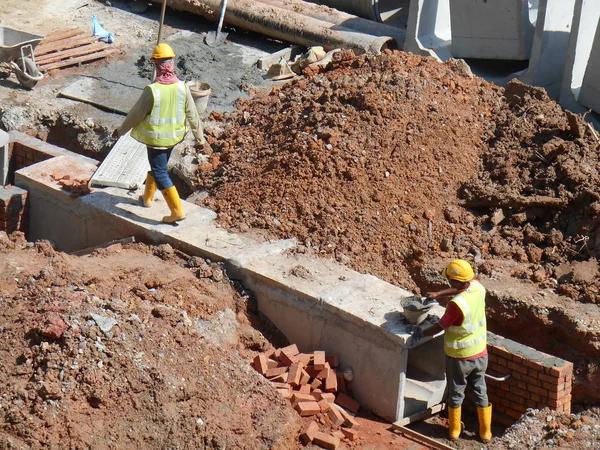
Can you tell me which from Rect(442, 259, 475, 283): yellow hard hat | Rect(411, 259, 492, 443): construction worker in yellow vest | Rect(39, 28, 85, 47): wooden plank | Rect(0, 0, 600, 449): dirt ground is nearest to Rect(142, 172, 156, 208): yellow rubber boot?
Rect(0, 0, 600, 449): dirt ground

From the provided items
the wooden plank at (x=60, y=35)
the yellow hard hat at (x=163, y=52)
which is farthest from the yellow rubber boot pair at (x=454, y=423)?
the wooden plank at (x=60, y=35)

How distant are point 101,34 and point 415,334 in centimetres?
789

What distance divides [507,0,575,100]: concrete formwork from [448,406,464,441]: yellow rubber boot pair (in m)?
5.54

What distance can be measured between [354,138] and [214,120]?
222cm

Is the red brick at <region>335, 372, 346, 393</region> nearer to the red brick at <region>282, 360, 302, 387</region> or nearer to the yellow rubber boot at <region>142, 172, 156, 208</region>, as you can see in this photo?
the red brick at <region>282, 360, 302, 387</region>

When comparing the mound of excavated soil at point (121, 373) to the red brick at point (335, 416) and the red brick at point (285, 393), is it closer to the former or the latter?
the red brick at point (285, 393)

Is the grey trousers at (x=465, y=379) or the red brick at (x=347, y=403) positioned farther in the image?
the red brick at (x=347, y=403)

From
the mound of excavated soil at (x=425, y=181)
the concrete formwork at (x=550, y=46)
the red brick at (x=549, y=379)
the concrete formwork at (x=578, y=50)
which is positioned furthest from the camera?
the concrete formwork at (x=550, y=46)

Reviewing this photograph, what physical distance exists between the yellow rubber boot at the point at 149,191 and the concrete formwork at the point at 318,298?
0.07m

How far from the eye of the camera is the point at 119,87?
11.7 m

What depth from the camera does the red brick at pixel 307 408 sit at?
694 centimetres

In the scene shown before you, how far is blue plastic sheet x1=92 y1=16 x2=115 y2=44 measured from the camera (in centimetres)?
1307

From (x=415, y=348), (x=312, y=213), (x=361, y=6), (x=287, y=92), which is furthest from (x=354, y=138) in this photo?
Answer: (x=361, y=6)

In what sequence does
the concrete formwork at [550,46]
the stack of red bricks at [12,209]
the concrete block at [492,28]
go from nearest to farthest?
→ the stack of red bricks at [12,209] → the concrete formwork at [550,46] → the concrete block at [492,28]
